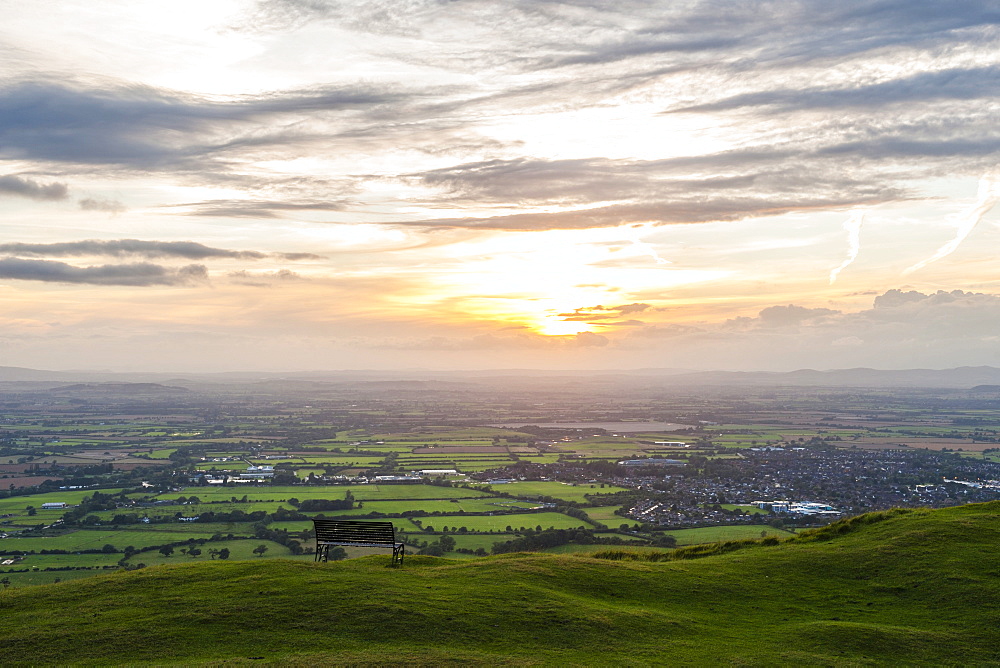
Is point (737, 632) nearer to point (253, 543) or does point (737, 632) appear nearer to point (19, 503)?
point (253, 543)

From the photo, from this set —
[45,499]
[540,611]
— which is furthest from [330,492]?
[540,611]

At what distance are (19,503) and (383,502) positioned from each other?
4692cm

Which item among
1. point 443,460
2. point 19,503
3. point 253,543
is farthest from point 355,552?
point 443,460

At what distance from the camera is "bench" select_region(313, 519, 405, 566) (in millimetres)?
22766

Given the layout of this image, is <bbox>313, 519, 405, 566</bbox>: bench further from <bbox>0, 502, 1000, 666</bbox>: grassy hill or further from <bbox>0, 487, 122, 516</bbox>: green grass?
<bbox>0, 487, 122, 516</bbox>: green grass

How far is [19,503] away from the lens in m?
81.7

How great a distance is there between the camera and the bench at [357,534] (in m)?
22.8

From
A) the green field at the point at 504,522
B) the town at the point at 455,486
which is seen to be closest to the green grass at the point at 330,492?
the town at the point at 455,486

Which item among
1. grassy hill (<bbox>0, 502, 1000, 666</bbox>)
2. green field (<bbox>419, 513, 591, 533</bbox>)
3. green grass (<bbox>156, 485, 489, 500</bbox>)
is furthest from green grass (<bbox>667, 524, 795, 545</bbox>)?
green grass (<bbox>156, 485, 489, 500</bbox>)

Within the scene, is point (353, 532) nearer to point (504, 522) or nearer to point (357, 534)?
point (357, 534)

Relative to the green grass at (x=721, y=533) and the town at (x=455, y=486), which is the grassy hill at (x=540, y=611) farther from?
the green grass at (x=721, y=533)

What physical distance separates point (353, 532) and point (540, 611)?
854 cm

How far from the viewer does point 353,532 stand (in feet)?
77.1

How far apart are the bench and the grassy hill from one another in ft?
2.81
